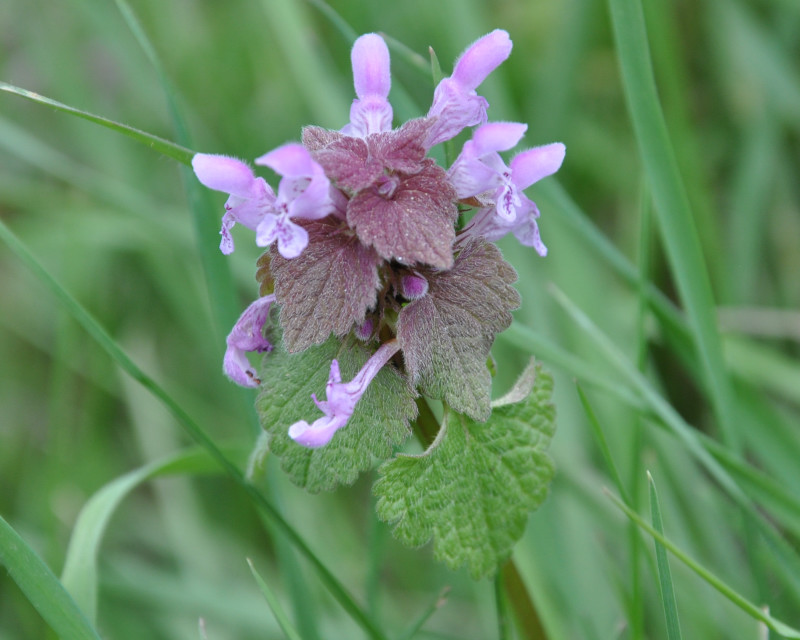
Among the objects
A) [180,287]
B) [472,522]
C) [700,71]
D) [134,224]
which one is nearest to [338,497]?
[180,287]

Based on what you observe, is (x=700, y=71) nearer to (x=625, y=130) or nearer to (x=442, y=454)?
(x=625, y=130)

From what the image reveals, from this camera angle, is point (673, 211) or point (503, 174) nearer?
point (503, 174)

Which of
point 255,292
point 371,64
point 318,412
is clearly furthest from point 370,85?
point 255,292

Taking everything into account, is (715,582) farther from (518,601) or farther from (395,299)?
(395,299)

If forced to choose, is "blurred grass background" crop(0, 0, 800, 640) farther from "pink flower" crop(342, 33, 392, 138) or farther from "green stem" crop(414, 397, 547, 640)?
"pink flower" crop(342, 33, 392, 138)

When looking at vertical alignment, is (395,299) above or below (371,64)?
below

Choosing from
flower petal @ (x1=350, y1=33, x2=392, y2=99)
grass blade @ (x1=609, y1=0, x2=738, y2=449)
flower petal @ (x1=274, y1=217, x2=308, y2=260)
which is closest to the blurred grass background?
grass blade @ (x1=609, y1=0, x2=738, y2=449)

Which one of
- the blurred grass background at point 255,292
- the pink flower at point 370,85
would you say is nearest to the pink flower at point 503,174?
the pink flower at point 370,85
